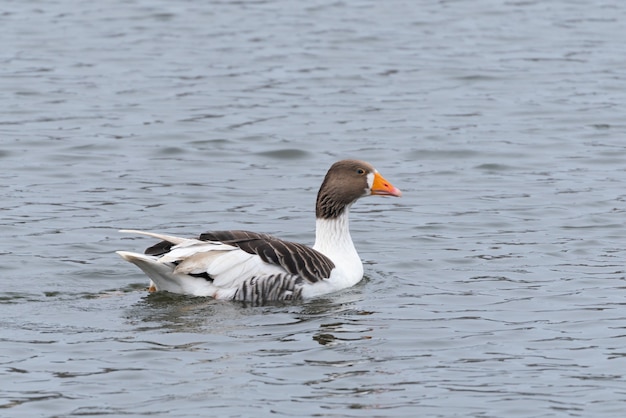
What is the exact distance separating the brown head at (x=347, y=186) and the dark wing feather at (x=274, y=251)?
0.84m

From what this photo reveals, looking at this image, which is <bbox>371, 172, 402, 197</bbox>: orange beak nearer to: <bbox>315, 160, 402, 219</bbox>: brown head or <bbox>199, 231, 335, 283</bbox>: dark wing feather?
<bbox>315, 160, 402, 219</bbox>: brown head

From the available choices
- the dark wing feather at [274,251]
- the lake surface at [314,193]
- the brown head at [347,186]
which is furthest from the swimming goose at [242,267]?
the brown head at [347,186]

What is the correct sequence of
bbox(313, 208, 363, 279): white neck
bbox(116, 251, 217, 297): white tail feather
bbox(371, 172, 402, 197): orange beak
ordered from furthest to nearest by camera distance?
bbox(371, 172, 402, 197): orange beak < bbox(313, 208, 363, 279): white neck < bbox(116, 251, 217, 297): white tail feather

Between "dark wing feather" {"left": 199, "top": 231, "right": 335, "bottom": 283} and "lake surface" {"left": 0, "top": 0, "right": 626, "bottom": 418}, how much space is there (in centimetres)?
35

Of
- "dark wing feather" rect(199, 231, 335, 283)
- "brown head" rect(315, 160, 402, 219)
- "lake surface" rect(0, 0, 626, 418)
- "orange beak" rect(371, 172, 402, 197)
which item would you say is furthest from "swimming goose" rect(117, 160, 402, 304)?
"orange beak" rect(371, 172, 402, 197)

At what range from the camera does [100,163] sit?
66.3 ft

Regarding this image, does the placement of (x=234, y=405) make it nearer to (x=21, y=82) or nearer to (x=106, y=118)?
(x=106, y=118)

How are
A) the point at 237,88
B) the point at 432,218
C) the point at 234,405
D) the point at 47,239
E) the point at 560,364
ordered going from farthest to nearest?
the point at 237,88 → the point at 432,218 → the point at 47,239 → the point at 560,364 → the point at 234,405

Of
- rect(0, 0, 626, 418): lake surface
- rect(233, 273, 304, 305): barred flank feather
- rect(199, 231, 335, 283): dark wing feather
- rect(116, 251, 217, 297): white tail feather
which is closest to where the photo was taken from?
rect(0, 0, 626, 418): lake surface

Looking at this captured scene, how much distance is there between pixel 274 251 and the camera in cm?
1387

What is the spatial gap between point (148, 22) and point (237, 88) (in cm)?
618

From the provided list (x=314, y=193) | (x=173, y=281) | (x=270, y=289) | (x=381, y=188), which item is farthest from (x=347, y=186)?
(x=314, y=193)

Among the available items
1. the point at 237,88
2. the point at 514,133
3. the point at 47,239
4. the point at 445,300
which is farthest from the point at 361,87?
the point at 445,300

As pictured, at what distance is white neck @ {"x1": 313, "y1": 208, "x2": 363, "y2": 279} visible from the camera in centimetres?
1453
